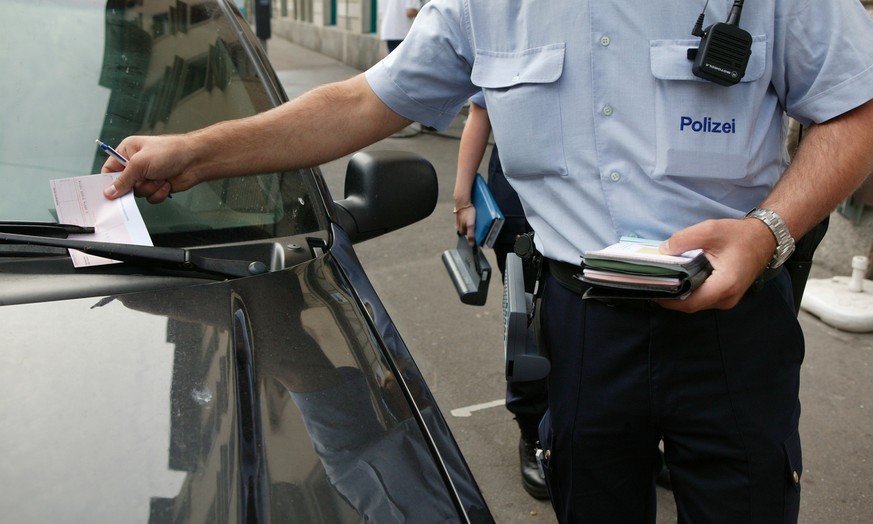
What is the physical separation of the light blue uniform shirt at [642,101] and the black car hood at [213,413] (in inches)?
17.9

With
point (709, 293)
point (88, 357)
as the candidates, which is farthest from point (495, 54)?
point (88, 357)

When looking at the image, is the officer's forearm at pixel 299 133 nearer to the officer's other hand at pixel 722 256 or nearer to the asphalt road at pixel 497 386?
the officer's other hand at pixel 722 256

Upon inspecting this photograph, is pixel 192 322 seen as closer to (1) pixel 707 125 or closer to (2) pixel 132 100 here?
(2) pixel 132 100

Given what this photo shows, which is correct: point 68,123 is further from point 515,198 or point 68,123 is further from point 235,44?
point 515,198

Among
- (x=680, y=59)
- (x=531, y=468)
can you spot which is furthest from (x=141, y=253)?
(x=531, y=468)

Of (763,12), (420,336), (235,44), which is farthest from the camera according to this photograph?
(420,336)

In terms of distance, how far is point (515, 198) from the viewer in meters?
2.95

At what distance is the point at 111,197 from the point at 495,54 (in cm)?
82

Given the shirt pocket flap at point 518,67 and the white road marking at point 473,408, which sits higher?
the shirt pocket flap at point 518,67

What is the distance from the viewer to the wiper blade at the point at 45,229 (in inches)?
69.8

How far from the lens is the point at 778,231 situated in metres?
1.53

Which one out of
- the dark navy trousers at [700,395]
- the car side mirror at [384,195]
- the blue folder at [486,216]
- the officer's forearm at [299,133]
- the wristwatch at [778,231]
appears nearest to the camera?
the wristwatch at [778,231]

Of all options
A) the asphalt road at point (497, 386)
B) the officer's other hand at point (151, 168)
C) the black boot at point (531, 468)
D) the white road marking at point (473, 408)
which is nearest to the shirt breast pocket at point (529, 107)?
the officer's other hand at point (151, 168)

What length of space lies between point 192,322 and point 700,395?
3.08ft
